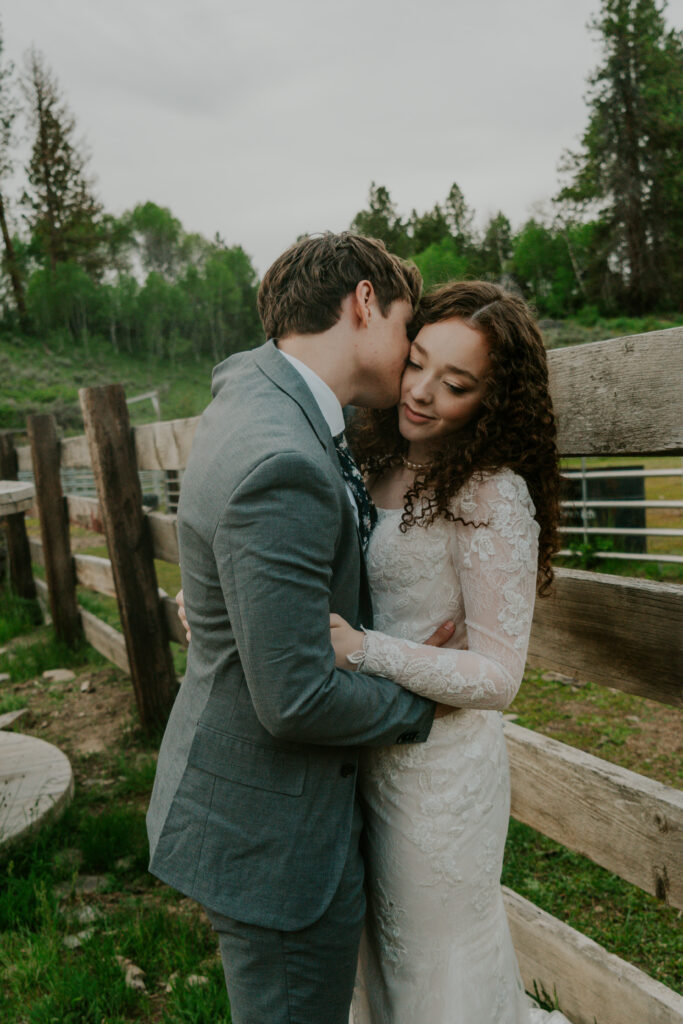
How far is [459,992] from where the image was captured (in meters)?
1.94

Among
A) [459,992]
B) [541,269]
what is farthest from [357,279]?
[541,269]

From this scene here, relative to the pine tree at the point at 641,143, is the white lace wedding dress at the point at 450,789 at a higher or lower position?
lower

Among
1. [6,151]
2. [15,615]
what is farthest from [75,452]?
[6,151]

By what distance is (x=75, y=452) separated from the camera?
6.17 m

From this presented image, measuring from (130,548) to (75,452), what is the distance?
1.79 meters

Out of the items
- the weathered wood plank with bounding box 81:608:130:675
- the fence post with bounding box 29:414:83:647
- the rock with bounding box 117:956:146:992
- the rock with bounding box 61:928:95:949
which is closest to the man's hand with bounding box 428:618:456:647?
the rock with bounding box 117:956:146:992

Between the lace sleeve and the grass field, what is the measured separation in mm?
1485

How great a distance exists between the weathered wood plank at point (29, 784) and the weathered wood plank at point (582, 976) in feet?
6.72

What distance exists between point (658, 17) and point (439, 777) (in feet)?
191

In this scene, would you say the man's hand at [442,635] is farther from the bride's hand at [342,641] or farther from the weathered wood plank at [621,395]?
the weathered wood plank at [621,395]

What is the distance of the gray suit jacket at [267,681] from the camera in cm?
149

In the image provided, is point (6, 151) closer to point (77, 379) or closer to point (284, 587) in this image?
point (77, 379)

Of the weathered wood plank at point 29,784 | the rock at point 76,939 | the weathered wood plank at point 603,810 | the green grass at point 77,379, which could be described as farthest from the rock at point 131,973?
the green grass at point 77,379

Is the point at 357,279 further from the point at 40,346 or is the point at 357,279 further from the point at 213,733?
the point at 40,346
